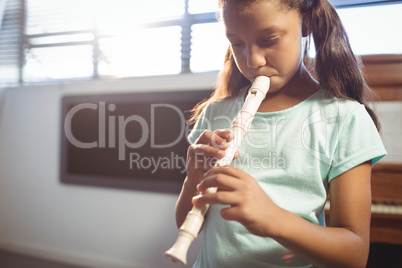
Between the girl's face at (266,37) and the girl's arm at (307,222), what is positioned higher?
the girl's face at (266,37)

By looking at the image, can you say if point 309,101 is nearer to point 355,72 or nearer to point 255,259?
point 355,72

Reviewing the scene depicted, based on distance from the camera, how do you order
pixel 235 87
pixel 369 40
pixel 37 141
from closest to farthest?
1. pixel 235 87
2. pixel 369 40
3. pixel 37 141

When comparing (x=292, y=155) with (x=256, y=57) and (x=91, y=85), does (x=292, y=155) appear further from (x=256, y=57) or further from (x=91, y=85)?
(x=91, y=85)

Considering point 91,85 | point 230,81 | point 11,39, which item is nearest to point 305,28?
point 230,81

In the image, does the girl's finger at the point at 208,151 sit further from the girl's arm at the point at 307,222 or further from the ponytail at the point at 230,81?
the ponytail at the point at 230,81

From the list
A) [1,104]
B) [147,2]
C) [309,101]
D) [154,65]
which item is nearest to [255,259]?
[309,101]

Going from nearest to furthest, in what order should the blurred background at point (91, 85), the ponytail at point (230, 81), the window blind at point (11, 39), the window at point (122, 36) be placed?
the ponytail at point (230, 81) → the window at point (122, 36) → the blurred background at point (91, 85) → the window blind at point (11, 39)

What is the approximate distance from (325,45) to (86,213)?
151 cm

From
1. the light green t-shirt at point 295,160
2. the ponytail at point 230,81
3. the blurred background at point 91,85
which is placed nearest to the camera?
the light green t-shirt at point 295,160

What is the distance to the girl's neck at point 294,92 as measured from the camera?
21.1 inches

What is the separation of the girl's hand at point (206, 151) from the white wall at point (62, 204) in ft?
2.82

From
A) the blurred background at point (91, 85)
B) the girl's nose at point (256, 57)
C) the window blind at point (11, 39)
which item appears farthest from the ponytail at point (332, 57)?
the window blind at point (11, 39)

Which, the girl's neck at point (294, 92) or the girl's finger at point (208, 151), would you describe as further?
the girl's neck at point (294, 92)

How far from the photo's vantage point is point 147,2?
1659 mm
